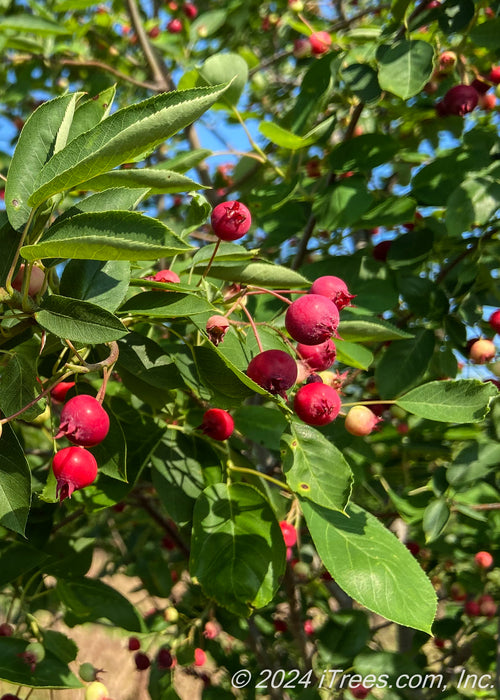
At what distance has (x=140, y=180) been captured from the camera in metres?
0.75

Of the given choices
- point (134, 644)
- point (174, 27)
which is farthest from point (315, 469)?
point (174, 27)

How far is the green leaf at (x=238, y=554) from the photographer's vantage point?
1.00 m

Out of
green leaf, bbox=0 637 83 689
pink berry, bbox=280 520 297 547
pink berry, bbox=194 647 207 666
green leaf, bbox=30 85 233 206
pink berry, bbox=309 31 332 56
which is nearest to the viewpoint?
green leaf, bbox=30 85 233 206

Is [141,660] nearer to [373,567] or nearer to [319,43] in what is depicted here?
[373,567]

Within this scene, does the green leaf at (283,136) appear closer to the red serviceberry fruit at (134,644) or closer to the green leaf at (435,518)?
the green leaf at (435,518)

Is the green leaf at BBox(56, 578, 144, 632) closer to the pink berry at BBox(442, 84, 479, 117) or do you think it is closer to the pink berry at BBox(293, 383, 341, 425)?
the pink berry at BBox(293, 383, 341, 425)

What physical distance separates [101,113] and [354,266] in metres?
0.77

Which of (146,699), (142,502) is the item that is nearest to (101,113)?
(142,502)

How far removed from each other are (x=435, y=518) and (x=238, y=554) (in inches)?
19.8

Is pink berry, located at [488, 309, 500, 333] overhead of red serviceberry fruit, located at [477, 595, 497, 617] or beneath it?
overhead

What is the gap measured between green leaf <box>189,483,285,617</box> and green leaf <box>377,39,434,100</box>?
889 mm

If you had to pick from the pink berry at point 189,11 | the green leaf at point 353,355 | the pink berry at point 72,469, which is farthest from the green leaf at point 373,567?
the pink berry at point 189,11

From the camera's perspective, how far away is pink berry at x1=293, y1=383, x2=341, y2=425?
84cm

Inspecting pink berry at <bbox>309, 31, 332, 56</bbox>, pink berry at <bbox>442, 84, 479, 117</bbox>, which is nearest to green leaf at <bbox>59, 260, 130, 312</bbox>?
pink berry at <bbox>442, 84, 479, 117</bbox>
